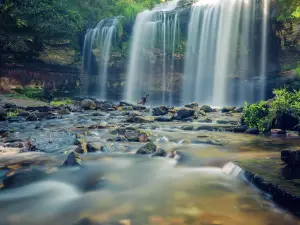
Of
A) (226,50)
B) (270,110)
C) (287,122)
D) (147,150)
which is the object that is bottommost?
(147,150)

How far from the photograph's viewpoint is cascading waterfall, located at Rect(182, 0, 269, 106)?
84.9 feet

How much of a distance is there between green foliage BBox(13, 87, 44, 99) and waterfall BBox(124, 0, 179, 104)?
9.90m

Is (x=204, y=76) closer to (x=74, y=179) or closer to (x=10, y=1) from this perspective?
(x=10, y=1)

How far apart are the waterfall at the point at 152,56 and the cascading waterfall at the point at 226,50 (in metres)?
2.76

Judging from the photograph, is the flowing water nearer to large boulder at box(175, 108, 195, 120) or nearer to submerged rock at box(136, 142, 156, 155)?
submerged rock at box(136, 142, 156, 155)

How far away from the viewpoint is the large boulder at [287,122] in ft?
27.1

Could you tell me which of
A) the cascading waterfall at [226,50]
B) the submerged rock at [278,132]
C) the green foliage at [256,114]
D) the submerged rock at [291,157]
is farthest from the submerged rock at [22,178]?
the cascading waterfall at [226,50]

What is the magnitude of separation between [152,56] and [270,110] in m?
23.4

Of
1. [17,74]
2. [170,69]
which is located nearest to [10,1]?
[17,74]

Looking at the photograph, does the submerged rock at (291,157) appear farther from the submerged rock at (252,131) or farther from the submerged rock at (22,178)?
the submerged rock at (252,131)

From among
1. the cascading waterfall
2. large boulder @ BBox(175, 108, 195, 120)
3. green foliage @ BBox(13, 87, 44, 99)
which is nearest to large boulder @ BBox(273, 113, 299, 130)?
large boulder @ BBox(175, 108, 195, 120)

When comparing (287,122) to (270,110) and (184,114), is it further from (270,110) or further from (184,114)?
(184,114)

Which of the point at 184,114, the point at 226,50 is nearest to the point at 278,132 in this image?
the point at 184,114

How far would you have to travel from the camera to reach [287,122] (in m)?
8.30
